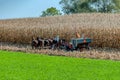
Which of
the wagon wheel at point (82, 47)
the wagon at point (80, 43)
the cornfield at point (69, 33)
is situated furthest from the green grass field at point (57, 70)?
the cornfield at point (69, 33)

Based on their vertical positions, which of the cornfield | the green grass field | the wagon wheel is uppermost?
the cornfield

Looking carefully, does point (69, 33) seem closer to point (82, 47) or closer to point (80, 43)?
point (82, 47)

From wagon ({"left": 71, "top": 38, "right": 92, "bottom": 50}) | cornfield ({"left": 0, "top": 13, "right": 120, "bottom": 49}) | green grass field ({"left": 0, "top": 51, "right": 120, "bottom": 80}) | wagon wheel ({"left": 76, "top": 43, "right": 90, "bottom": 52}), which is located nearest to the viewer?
green grass field ({"left": 0, "top": 51, "right": 120, "bottom": 80})

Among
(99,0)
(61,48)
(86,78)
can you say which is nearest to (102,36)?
(61,48)

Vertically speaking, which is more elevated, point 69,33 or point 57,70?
point 69,33

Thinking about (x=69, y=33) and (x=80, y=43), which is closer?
(x=80, y=43)

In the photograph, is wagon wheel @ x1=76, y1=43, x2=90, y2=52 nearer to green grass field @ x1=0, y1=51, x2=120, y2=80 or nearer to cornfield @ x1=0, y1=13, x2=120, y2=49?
cornfield @ x1=0, y1=13, x2=120, y2=49

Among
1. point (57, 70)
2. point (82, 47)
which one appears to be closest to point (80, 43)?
point (82, 47)

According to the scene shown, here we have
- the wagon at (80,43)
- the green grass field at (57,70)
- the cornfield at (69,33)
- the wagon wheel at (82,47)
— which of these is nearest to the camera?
the green grass field at (57,70)

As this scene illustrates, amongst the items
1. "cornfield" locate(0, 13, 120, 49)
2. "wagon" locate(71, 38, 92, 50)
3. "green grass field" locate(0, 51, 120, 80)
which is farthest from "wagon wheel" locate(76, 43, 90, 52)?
"green grass field" locate(0, 51, 120, 80)

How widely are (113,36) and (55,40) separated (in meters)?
3.78

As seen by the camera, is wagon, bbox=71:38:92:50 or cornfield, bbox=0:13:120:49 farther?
cornfield, bbox=0:13:120:49

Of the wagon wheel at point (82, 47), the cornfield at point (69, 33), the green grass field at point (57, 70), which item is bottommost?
the green grass field at point (57, 70)

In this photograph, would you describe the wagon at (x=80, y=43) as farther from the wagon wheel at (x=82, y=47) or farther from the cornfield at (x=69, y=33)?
the cornfield at (x=69, y=33)
